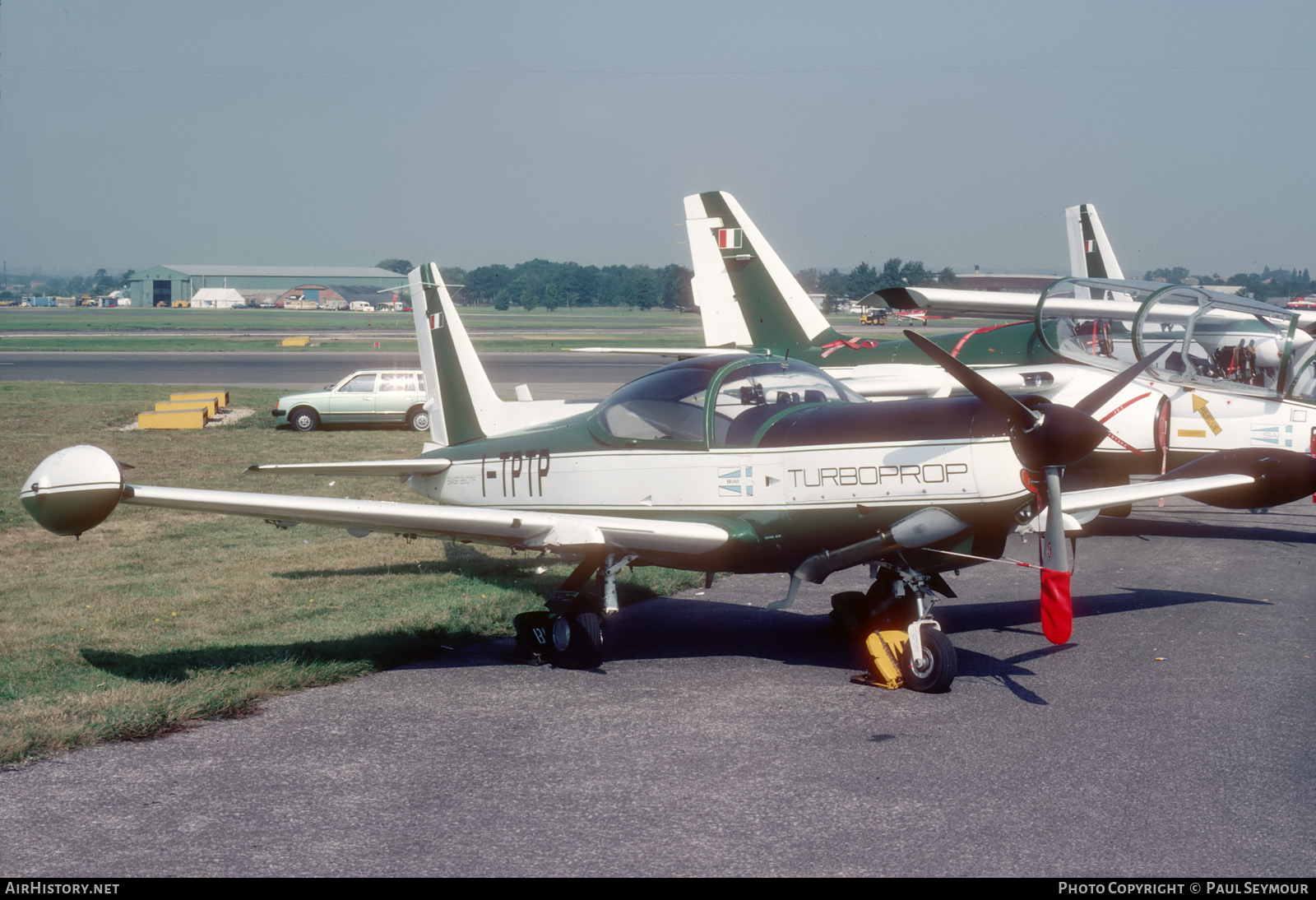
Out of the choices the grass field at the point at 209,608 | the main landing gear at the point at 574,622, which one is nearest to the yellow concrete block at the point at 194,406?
the grass field at the point at 209,608

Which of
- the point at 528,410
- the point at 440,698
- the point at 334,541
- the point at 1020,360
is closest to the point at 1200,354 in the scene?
the point at 1020,360

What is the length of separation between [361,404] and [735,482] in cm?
1894

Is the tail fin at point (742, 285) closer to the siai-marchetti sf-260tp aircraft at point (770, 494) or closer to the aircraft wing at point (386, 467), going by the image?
the aircraft wing at point (386, 467)

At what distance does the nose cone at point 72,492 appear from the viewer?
642 cm

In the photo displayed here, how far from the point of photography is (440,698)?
23.7ft

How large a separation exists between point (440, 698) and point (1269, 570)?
8.77m

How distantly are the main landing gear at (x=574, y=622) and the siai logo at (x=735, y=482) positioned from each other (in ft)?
2.89

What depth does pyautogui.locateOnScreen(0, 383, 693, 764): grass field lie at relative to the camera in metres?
6.88

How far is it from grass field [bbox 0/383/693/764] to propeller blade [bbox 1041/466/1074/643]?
437cm

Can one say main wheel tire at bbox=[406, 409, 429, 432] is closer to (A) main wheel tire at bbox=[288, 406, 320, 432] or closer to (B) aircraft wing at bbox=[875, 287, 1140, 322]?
(A) main wheel tire at bbox=[288, 406, 320, 432]

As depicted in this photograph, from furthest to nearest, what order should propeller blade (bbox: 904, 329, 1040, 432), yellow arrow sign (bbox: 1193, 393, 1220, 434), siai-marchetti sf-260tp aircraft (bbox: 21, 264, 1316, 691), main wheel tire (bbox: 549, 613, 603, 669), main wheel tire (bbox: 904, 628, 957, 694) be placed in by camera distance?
yellow arrow sign (bbox: 1193, 393, 1220, 434) → main wheel tire (bbox: 549, 613, 603, 669) → main wheel tire (bbox: 904, 628, 957, 694) → siai-marchetti sf-260tp aircraft (bbox: 21, 264, 1316, 691) → propeller blade (bbox: 904, 329, 1040, 432)

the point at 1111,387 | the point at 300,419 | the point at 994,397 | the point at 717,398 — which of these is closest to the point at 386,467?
the point at 717,398

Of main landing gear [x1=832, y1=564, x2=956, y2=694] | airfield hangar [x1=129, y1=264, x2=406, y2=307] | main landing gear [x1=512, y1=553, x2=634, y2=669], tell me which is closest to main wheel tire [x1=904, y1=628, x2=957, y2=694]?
main landing gear [x1=832, y1=564, x2=956, y2=694]

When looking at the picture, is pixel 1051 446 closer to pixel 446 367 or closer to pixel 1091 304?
pixel 446 367
